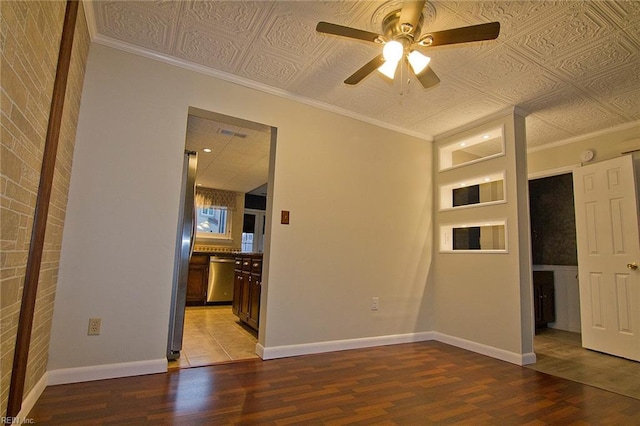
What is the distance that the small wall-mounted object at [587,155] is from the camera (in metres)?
3.90

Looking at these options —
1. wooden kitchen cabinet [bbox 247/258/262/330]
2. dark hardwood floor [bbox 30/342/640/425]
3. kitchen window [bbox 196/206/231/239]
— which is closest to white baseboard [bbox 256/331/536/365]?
dark hardwood floor [bbox 30/342/640/425]

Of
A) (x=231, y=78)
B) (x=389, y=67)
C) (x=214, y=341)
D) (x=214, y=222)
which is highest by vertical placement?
(x=231, y=78)

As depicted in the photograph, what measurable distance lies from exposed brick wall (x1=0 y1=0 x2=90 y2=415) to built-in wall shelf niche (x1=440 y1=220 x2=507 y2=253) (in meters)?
3.60

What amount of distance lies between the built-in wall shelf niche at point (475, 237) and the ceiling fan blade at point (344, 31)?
2338mm

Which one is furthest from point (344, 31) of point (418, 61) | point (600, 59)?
point (600, 59)

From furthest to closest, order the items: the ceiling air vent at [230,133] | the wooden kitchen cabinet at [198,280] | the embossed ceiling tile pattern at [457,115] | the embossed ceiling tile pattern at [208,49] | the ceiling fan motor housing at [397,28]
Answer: the wooden kitchen cabinet at [198,280]
the ceiling air vent at [230,133]
the embossed ceiling tile pattern at [457,115]
the embossed ceiling tile pattern at [208,49]
the ceiling fan motor housing at [397,28]

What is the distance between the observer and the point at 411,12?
1.82 metres

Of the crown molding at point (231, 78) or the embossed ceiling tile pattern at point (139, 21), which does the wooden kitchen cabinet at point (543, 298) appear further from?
the embossed ceiling tile pattern at point (139, 21)

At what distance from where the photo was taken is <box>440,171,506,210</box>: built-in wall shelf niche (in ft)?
11.8

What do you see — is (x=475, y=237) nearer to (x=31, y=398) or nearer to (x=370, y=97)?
(x=370, y=97)

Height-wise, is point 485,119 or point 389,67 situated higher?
point 485,119

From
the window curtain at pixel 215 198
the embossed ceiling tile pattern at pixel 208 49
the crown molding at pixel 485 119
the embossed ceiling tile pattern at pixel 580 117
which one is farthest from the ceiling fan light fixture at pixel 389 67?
the window curtain at pixel 215 198

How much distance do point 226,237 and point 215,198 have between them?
0.88 metres

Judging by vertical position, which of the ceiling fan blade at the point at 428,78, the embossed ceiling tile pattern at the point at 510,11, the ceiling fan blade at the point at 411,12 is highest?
the embossed ceiling tile pattern at the point at 510,11
